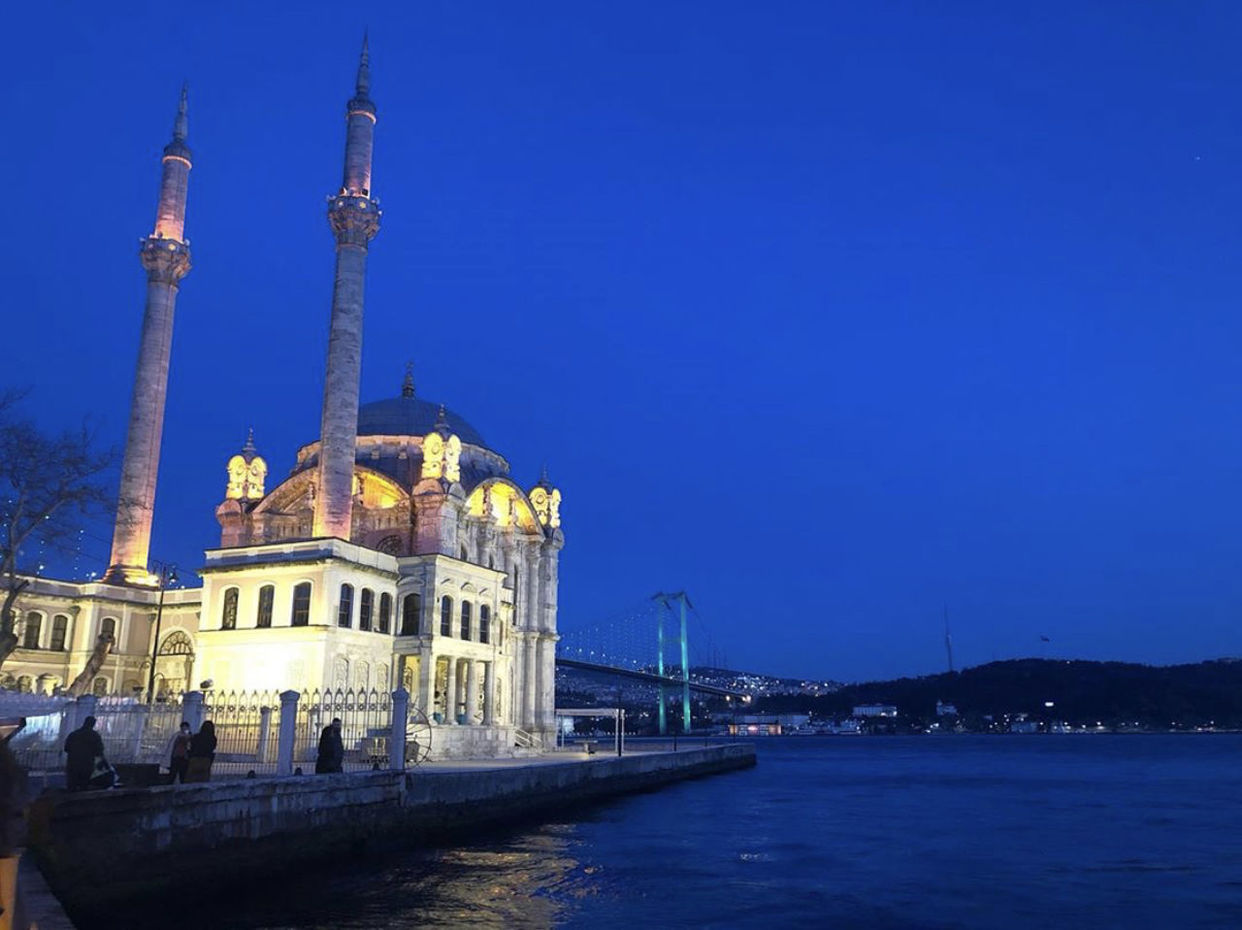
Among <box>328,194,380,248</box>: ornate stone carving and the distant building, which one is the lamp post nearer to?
<box>328,194,380,248</box>: ornate stone carving

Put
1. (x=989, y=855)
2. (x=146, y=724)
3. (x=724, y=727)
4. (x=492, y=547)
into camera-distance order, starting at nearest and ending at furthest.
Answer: (x=146, y=724) < (x=989, y=855) < (x=492, y=547) < (x=724, y=727)

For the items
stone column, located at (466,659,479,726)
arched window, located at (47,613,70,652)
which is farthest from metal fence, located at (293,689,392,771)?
arched window, located at (47,613,70,652)

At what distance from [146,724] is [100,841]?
871cm

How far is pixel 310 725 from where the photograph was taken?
25.2 m

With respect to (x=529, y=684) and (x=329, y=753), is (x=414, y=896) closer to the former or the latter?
(x=329, y=753)

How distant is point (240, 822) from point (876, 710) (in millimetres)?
164904

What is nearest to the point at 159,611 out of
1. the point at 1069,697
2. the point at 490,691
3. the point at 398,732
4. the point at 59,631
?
the point at 59,631

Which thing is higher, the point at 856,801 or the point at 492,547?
the point at 492,547

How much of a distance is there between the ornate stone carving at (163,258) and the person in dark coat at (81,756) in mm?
34676

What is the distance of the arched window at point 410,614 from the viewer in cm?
3559

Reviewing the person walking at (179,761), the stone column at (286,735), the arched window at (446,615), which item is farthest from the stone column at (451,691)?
the person walking at (179,761)

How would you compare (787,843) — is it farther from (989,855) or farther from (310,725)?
(310,725)

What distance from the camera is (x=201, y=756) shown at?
16516 mm

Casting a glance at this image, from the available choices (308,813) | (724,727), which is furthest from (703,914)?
(724,727)
